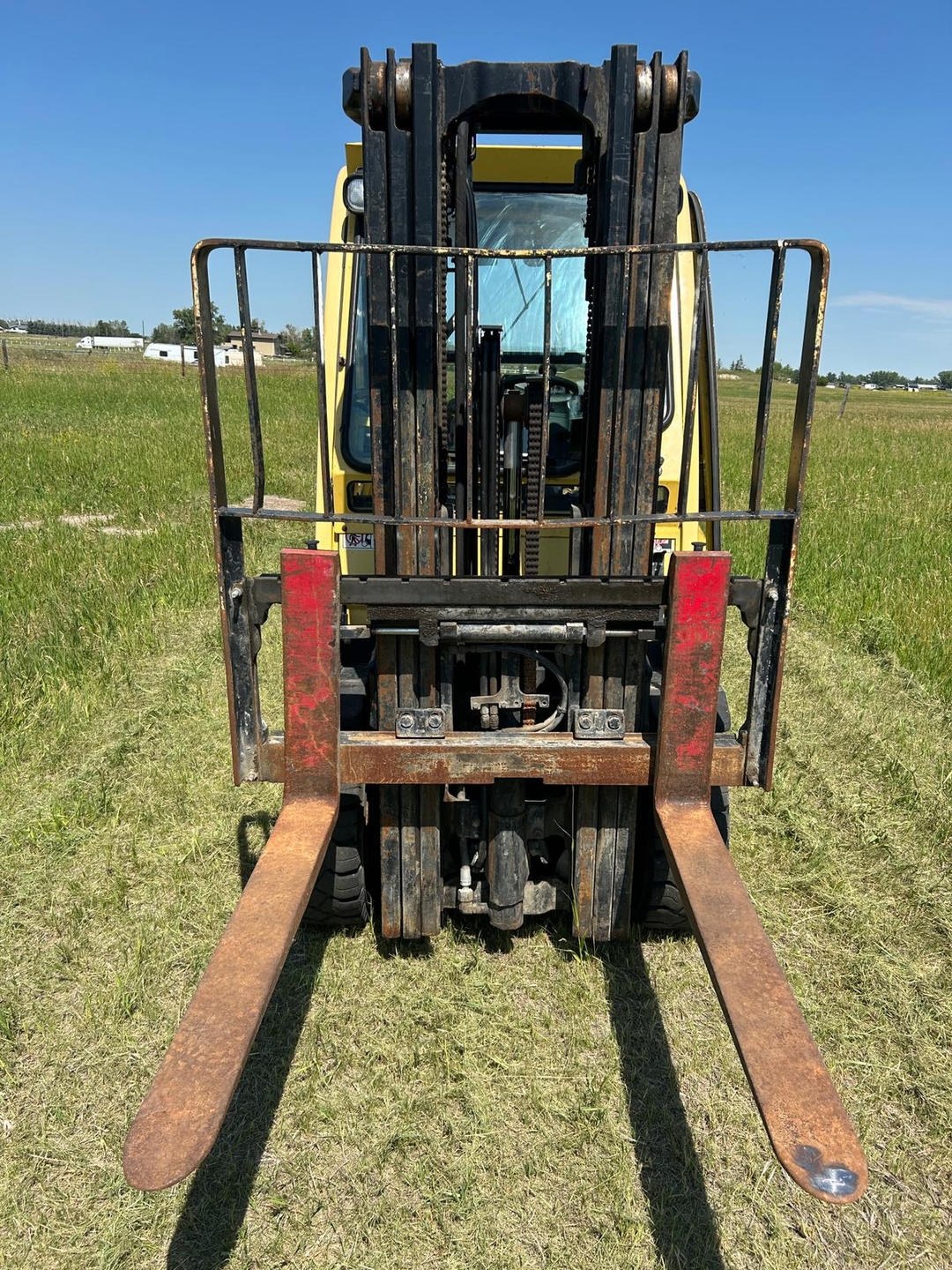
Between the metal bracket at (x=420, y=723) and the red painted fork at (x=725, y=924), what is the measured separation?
683 millimetres

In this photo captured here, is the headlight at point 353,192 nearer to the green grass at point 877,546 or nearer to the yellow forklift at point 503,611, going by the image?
the yellow forklift at point 503,611

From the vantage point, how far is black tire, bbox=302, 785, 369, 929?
2.97 m

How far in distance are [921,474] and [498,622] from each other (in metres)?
15.6

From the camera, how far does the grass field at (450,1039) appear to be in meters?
2.24

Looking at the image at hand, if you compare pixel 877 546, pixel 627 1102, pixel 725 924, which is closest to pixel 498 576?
pixel 725 924

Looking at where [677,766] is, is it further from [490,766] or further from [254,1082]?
[254,1082]

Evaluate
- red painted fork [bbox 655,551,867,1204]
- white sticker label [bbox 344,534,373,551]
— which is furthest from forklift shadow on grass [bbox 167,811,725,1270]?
white sticker label [bbox 344,534,373,551]

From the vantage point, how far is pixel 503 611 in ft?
8.54

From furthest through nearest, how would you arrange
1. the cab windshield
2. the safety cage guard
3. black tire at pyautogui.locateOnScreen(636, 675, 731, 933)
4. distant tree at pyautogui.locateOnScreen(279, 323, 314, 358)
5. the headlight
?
distant tree at pyautogui.locateOnScreen(279, 323, 314, 358) → the cab windshield → the headlight → black tire at pyautogui.locateOnScreen(636, 675, 731, 933) → the safety cage guard

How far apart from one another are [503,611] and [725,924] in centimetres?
106

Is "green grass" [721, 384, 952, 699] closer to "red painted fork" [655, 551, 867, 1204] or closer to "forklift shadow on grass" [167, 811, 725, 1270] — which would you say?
"forklift shadow on grass" [167, 811, 725, 1270]

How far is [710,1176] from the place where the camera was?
2.39m

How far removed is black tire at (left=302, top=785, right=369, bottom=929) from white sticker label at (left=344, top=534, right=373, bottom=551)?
4.60 feet

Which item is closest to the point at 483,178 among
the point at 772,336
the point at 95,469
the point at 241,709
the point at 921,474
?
the point at 772,336
